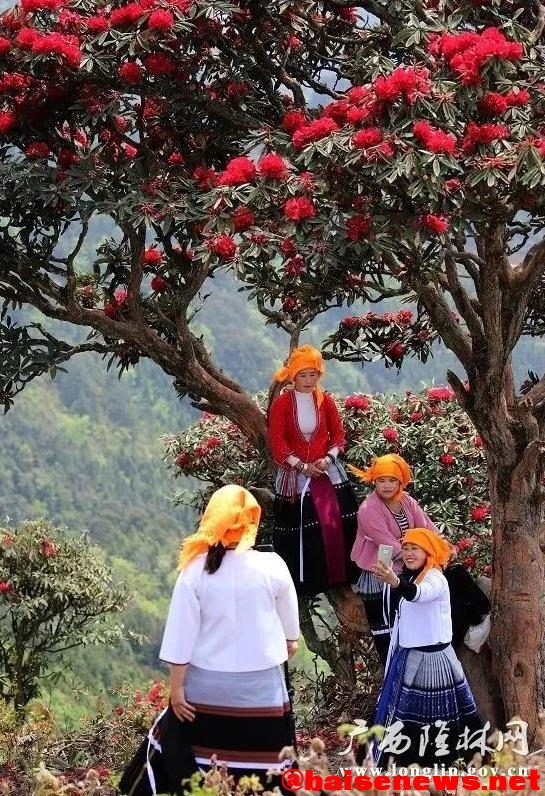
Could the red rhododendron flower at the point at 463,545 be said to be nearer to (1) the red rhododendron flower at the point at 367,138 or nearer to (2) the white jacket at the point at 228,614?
(2) the white jacket at the point at 228,614

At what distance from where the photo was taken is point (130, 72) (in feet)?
17.5

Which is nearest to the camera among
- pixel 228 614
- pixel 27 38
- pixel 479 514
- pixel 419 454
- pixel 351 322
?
pixel 228 614

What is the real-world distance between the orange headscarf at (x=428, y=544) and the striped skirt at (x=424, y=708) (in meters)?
0.39

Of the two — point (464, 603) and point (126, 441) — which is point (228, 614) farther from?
point (126, 441)

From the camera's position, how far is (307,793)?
3.16 m

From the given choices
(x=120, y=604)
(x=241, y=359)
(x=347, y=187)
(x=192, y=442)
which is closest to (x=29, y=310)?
(x=241, y=359)

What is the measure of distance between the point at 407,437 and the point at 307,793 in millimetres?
4568

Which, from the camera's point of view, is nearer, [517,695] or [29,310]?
[517,695]

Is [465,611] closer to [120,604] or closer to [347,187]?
[347,187]

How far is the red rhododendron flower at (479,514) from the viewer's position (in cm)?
744

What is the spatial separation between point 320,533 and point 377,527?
0.47m

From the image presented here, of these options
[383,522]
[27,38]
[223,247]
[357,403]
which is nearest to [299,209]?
[223,247]

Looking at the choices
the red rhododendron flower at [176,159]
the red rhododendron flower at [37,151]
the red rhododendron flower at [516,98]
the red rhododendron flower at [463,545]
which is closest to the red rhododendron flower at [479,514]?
the red rhododendron flower at [463,545]

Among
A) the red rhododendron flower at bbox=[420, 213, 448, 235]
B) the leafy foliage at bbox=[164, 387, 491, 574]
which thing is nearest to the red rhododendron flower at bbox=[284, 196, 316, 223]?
the red rhododendron flower at bbox=[420, 213, 448, 235]
